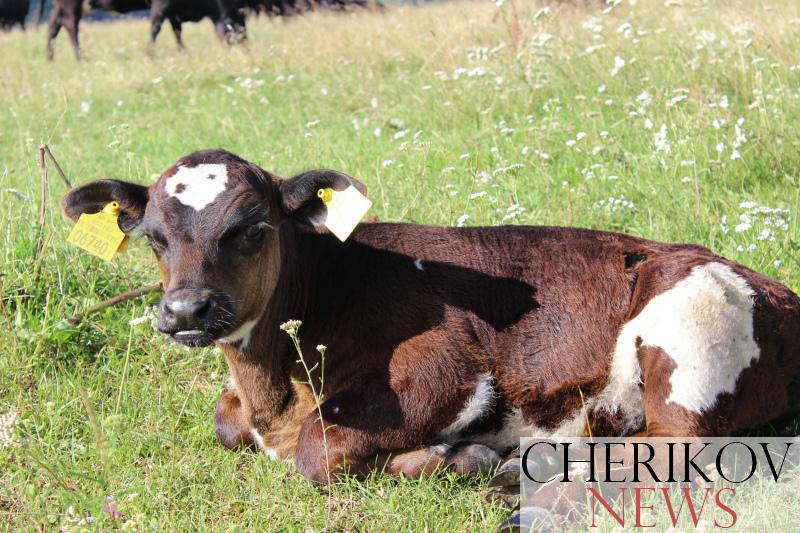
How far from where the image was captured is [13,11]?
29.9 meters

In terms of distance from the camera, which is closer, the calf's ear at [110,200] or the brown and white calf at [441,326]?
the brown and white calf at [441,326]

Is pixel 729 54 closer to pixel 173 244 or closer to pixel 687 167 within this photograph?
pixel 687 167

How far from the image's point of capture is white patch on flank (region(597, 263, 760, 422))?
3887 millimetres

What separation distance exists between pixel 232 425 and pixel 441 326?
1.13 meters

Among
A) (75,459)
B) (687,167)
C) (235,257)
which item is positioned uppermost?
(235,257)

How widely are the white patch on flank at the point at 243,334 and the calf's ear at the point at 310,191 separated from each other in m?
0.54

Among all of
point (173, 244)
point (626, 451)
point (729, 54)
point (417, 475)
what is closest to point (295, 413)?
point (417, 475)

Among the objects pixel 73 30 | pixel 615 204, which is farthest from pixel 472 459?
pixel 73 30

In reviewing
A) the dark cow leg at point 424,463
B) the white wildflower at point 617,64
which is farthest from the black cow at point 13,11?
the dark cow leg at point 424,463

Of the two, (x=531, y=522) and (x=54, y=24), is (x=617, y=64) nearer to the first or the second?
(x=531, y=522)

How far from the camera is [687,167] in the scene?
652cm

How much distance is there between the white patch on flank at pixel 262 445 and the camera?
13.9 feet

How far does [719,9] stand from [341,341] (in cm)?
750

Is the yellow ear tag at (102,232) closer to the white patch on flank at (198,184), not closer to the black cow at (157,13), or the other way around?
the white patch on flank at (198,184)
